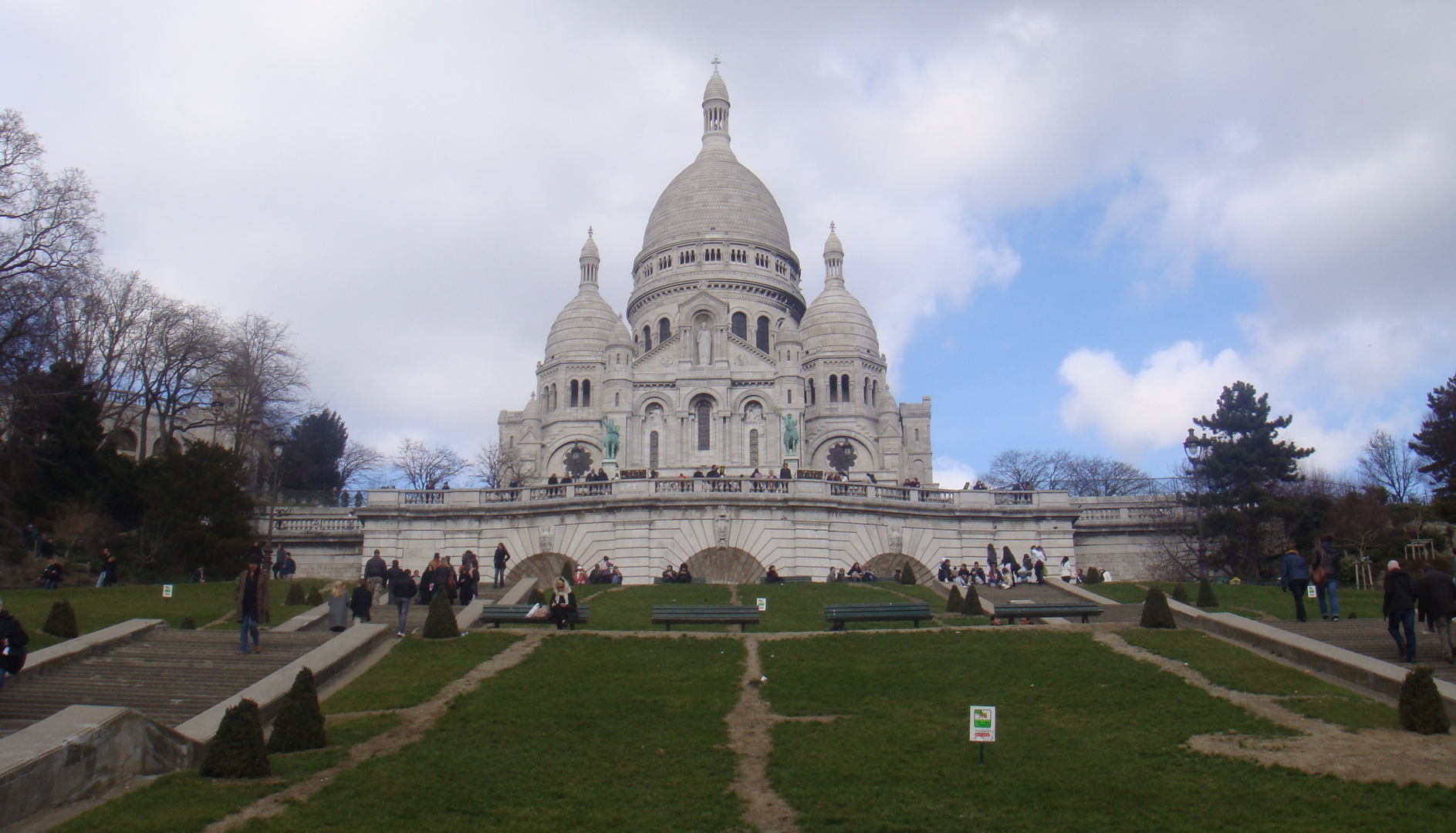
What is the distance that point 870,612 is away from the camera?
21.8 metres

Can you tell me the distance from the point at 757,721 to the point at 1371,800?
275 inches

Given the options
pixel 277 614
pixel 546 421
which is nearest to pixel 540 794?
pixel 277 614

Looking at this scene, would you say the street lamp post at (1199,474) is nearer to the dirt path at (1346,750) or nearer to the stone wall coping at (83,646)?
the dirt path at (1346,750)

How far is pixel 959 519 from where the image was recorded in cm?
4006

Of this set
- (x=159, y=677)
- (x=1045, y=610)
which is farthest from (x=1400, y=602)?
(x=159, y=677)

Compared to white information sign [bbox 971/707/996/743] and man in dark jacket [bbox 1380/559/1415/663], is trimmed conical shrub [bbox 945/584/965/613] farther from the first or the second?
white information sign [bbox 971/707/996/743]

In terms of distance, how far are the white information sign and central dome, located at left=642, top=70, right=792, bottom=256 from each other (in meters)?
72.5

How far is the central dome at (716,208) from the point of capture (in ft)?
277

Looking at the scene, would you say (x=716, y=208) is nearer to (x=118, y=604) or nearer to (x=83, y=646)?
(x=118, y=604)

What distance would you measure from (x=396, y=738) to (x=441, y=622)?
641 centimetres

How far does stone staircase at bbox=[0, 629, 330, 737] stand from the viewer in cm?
1574

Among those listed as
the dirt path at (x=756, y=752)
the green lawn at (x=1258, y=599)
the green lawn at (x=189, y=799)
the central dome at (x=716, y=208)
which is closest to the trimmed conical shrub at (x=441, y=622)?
the dirt path at (x=756, y=752)

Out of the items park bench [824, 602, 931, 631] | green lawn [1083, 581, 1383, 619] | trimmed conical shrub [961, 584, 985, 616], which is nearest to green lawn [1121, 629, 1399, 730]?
park bench [824, 602, 931, 631]

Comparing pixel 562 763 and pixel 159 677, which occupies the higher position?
pixel 159 677
